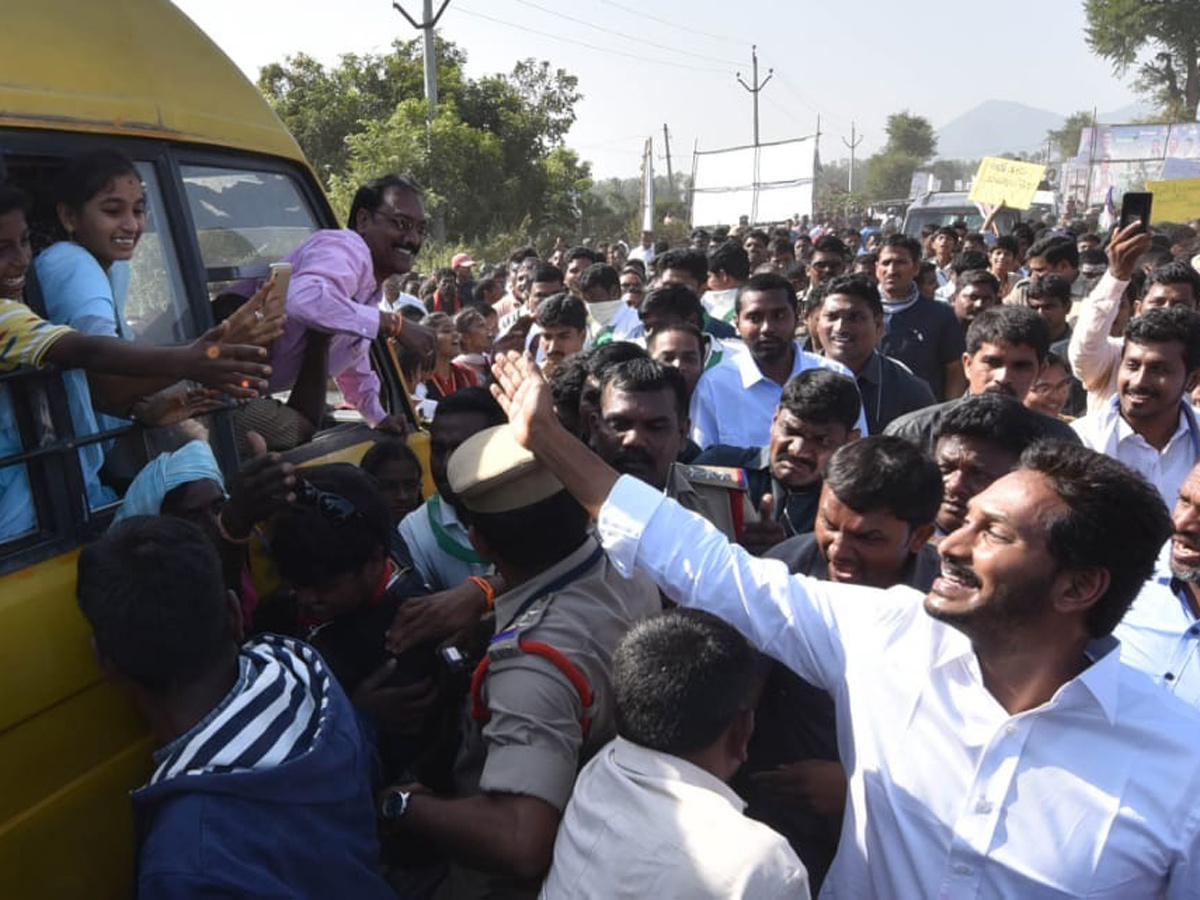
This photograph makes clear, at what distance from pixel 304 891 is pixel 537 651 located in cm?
54

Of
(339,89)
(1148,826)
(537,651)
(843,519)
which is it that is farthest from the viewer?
(339,89)

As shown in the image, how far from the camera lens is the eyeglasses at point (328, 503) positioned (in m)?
2.08

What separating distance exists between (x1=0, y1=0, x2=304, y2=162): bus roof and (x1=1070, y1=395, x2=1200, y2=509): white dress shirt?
3.00 meters

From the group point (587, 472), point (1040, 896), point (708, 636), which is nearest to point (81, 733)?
point (587, 472)

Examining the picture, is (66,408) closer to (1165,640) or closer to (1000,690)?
(1000,690)

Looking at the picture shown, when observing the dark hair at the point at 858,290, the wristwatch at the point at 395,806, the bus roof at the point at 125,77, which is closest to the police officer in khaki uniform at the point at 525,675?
the wristwatch at the point at 395,806

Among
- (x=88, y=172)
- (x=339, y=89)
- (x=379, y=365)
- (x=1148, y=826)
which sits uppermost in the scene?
(x=339, y=89)

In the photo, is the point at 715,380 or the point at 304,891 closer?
the point at 304,891

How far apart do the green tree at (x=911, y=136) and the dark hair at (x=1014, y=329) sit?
305 ft

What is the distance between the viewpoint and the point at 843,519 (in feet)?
6.98

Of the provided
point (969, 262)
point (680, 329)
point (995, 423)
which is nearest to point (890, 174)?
point (969, 262)

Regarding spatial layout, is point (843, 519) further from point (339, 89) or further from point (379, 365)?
point (339, 89)

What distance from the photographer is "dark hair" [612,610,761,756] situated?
1512 mm

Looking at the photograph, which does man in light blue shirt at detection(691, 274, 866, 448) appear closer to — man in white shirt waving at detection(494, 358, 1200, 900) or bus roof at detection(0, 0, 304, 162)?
bus roof at detection(0, 0, 304, 162)
